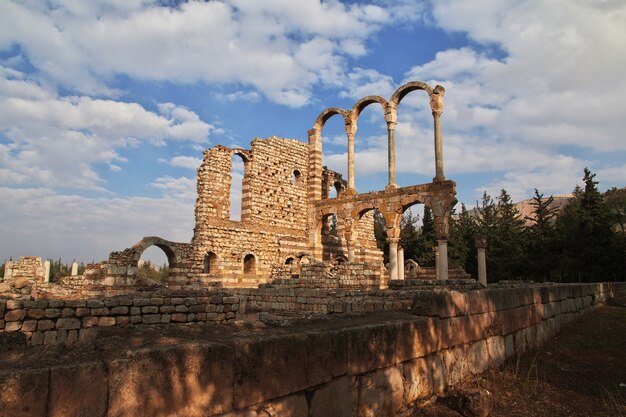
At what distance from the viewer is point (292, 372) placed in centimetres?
310

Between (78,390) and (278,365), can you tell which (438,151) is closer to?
(278,365)

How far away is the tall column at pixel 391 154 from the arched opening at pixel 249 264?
26.9ft

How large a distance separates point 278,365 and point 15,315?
240 inches

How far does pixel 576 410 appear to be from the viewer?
478cm

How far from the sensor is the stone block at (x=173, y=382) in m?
2.28

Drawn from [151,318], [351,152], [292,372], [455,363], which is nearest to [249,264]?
[351,152]

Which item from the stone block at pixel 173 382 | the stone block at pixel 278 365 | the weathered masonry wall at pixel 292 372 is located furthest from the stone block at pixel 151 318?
the stone block at pixel 173 382

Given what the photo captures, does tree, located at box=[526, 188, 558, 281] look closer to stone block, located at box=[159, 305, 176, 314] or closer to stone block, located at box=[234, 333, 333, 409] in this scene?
stone block, located at box=[159, 305, 176, 314]

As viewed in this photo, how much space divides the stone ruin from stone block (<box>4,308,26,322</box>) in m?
7.08

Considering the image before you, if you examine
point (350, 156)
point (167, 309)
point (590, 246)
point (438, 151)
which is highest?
point (350, 156)

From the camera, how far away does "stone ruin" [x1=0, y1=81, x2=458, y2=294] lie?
17.4 m

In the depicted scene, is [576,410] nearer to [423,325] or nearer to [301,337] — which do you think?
[423,325]

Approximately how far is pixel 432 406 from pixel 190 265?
A: 1362 cm

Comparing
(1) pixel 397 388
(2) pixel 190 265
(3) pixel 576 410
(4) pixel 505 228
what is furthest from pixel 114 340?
(4) pixel 505 228
